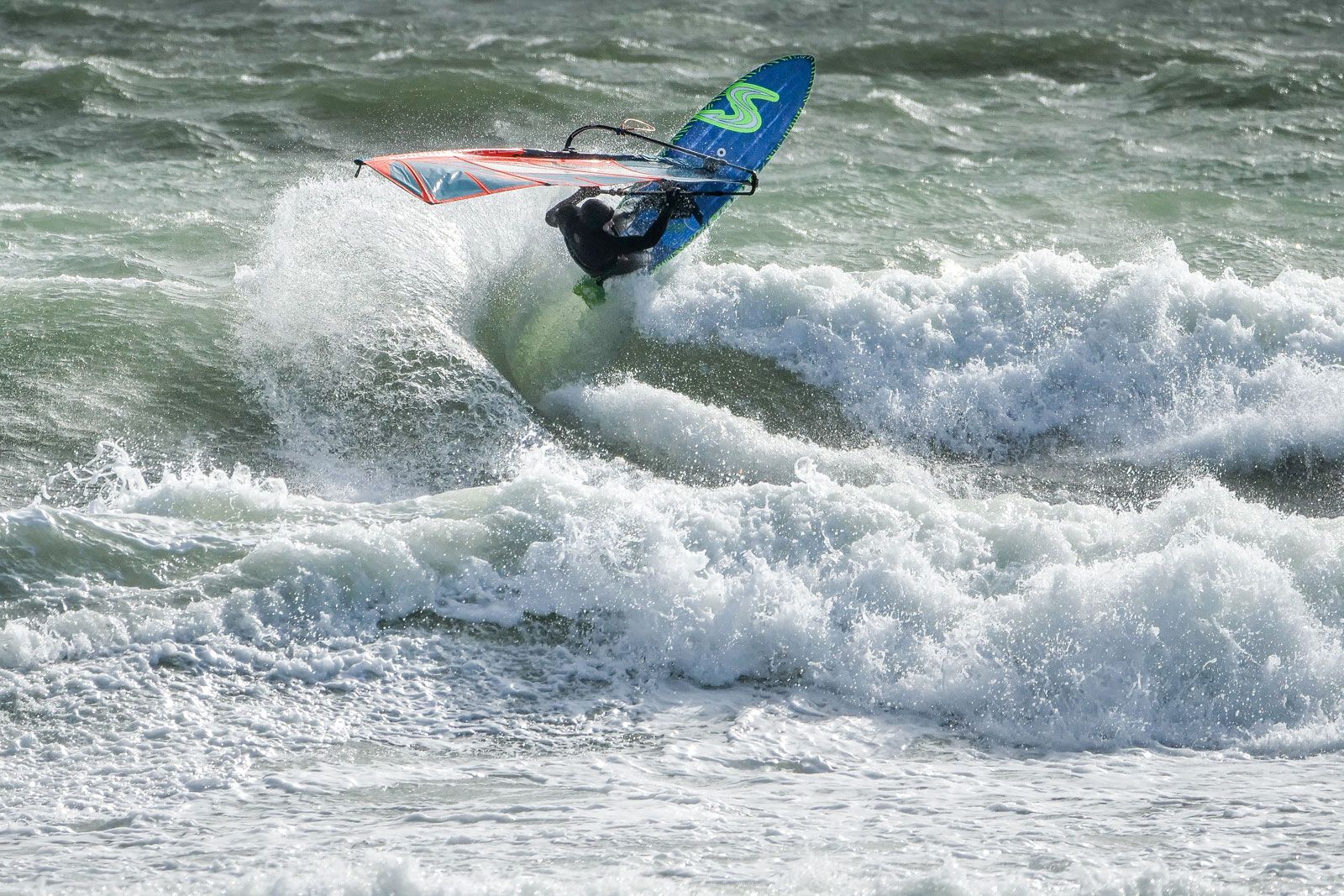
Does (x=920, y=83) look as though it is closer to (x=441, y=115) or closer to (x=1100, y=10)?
(x=1100, y=10)

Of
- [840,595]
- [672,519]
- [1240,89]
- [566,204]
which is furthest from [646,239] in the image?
[1240,89]

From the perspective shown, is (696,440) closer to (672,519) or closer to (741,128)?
(672,519)

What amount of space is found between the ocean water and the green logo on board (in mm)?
1222

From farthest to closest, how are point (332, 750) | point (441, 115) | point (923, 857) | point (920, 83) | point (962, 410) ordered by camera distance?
point (920, 83) < point (441, 115) < point (962, 410) < point (332, 750) < point (923, 857)

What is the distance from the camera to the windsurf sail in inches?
335

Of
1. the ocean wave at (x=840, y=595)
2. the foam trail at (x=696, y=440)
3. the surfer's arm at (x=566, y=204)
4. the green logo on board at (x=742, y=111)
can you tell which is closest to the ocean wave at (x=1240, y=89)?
the green logo on board at (x=742, y=111)

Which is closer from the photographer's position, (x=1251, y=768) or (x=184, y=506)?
(x=1251, y=768)

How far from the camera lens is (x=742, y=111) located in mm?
11188

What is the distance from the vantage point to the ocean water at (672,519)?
5.43 meters

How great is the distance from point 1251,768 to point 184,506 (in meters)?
5.64

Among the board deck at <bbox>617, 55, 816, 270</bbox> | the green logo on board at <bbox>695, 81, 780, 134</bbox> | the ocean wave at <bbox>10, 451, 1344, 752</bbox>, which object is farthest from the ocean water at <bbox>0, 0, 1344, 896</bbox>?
the green logo on board at <bbox>695, 81, 780, 134</bbox>

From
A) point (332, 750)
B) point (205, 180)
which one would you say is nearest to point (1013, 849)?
point (332, 750)

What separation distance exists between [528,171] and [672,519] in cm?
297

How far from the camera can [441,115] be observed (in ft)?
51.2
